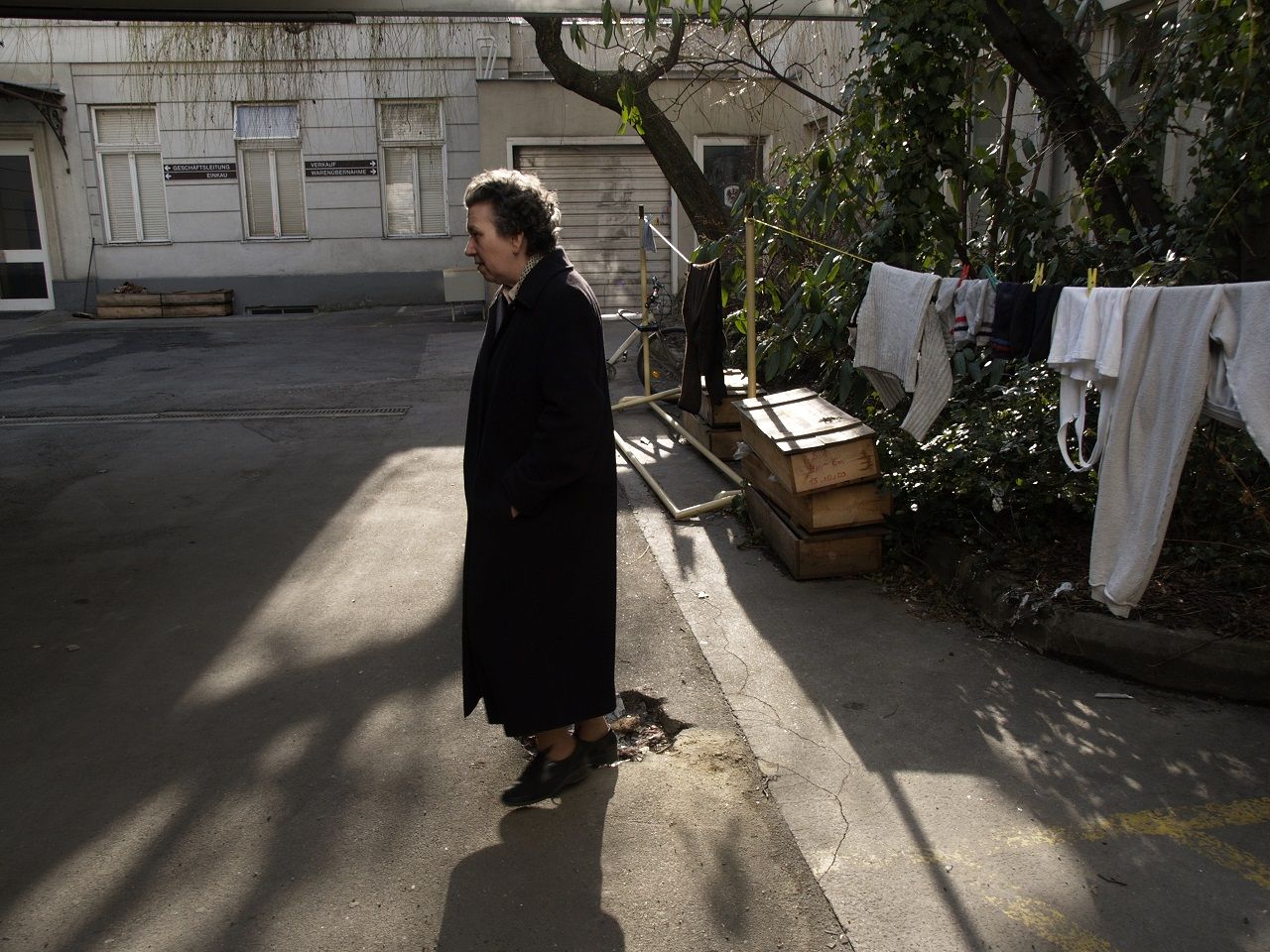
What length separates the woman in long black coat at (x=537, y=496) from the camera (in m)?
3.19

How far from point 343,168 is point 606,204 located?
4993 mm

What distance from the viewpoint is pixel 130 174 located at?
63.3 feet

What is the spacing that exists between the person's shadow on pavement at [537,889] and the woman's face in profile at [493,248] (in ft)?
5.72

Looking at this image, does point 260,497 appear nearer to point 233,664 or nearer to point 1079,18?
point 233,664

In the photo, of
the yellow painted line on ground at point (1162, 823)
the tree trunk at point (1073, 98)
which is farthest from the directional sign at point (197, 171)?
the yellow painted line on ground at point (1162, 823)

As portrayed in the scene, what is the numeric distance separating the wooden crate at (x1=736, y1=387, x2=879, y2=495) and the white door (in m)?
18.3

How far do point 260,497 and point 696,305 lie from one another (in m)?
3.34

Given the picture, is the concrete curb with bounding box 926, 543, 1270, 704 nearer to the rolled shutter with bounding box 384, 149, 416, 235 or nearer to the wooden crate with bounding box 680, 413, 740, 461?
the wooden crate with bounding box 680, 413, 740, 461

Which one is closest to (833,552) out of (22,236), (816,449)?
(816,449)

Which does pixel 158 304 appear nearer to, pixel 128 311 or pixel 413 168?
pixel 128 311

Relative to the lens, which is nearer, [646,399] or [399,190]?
[646,399]

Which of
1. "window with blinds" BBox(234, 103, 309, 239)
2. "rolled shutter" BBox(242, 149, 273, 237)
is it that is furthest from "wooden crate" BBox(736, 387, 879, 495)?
"rolled shutter" BBox(242, 149, 273, 237)

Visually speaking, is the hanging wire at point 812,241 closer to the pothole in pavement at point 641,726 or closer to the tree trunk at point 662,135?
the pothole in pavement at point 641,726

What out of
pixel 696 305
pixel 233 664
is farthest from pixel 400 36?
pixel 233 664
